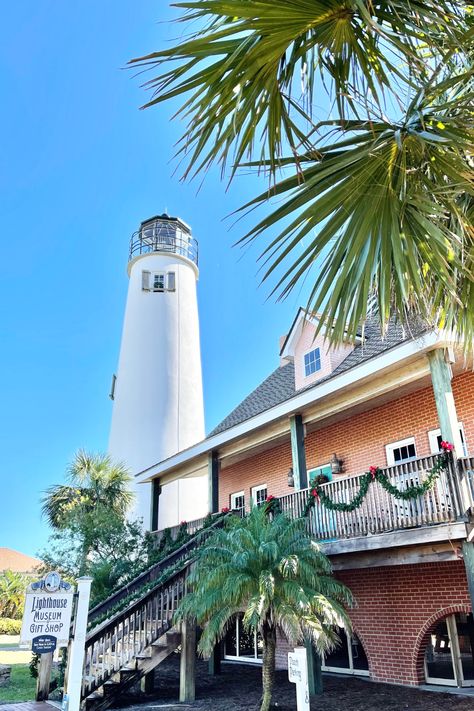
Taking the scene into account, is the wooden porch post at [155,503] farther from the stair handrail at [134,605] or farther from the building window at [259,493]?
the stair handrail at [134,605]

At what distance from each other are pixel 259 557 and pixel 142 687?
5301 millimetres

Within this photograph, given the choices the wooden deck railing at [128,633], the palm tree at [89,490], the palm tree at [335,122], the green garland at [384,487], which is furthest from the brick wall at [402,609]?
the palm tree at [89,490]

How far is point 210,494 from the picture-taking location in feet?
52.7

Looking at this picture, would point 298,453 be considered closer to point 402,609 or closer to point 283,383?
point 402,609

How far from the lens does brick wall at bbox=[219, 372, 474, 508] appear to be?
1181 centimetres

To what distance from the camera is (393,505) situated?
384 inches

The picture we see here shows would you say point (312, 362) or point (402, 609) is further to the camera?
point (312, 362)

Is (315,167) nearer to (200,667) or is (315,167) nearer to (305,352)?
(305,352)

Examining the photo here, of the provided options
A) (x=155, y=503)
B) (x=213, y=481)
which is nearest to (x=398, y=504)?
(x=213, y=481)

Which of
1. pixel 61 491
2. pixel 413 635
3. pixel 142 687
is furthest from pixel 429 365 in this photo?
pixel 61 491

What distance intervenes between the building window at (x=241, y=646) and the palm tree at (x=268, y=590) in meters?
7.07

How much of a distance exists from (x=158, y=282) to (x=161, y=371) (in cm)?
518

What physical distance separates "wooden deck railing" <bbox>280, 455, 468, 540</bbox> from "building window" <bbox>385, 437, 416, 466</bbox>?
2.52m

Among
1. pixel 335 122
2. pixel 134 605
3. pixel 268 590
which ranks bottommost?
pixel 134 605
